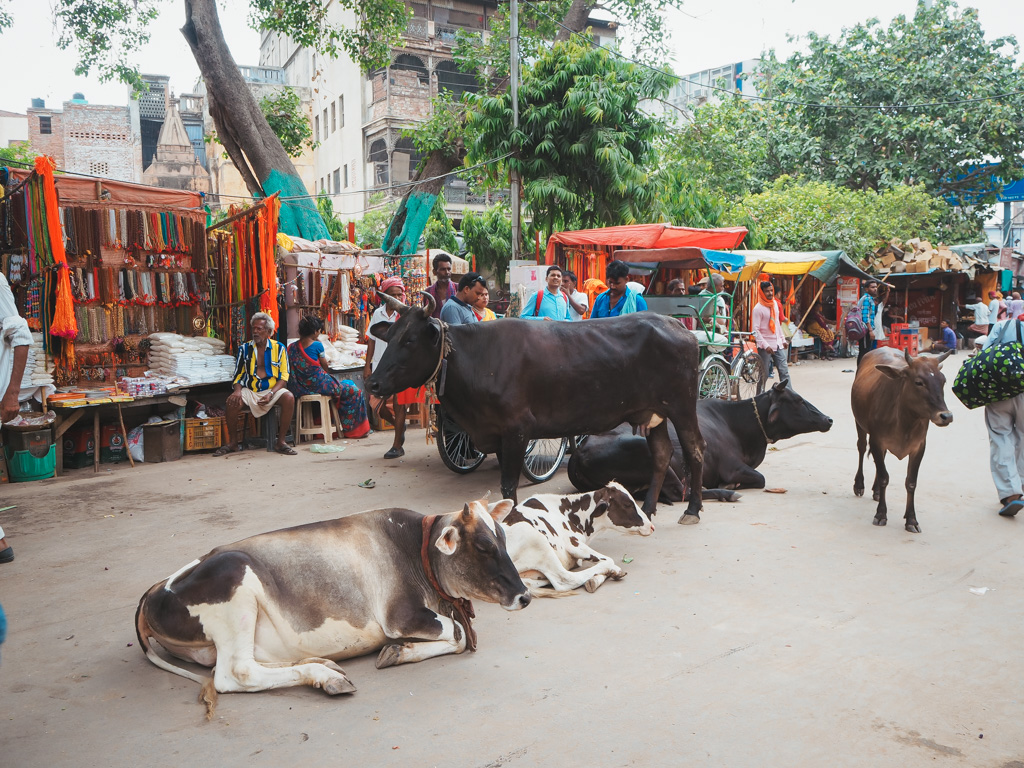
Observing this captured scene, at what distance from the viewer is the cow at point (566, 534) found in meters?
4.88

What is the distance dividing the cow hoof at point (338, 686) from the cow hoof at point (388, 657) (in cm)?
27

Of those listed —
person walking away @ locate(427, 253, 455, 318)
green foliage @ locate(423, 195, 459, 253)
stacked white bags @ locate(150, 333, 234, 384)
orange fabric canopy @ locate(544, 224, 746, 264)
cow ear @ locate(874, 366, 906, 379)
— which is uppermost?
green foliage @ locate(423, 195, 459, 253)

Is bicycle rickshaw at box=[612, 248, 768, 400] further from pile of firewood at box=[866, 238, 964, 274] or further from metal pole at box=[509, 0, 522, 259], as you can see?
pile of firewood at box=[866, 238, 964, 274]

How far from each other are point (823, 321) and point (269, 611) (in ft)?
65.1

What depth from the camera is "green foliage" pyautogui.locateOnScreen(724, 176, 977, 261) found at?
21.7 meters

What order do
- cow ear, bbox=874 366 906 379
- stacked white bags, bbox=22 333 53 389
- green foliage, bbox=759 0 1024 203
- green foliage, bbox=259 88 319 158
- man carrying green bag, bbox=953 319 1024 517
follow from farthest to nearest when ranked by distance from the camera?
green foliage, bbox=759 0 1024 203
green foliage, bbox=259 88 319 158
stacked white bags, bbox=22 333 53 389
man carrying green bag, bbox=953 319 1024 517
cow ear, bbox=874 366 906 379

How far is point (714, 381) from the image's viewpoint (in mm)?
11180

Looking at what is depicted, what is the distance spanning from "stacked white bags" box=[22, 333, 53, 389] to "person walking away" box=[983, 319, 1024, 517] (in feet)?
28.4

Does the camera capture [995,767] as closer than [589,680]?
Yes

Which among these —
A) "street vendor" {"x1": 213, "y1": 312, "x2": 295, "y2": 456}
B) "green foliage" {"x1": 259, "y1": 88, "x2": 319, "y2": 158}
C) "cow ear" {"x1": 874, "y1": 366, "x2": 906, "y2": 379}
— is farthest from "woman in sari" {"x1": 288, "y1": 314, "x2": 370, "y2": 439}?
"green foliage" {"x1": 259, "y1": 88, "x2": 319, "y2": 158}

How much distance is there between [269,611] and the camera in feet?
11.6

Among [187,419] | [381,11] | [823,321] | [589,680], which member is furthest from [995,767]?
[823,321]

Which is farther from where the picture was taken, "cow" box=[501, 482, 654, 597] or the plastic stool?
the plastic stool

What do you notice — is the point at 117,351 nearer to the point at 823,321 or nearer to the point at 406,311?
the point at 406,311
